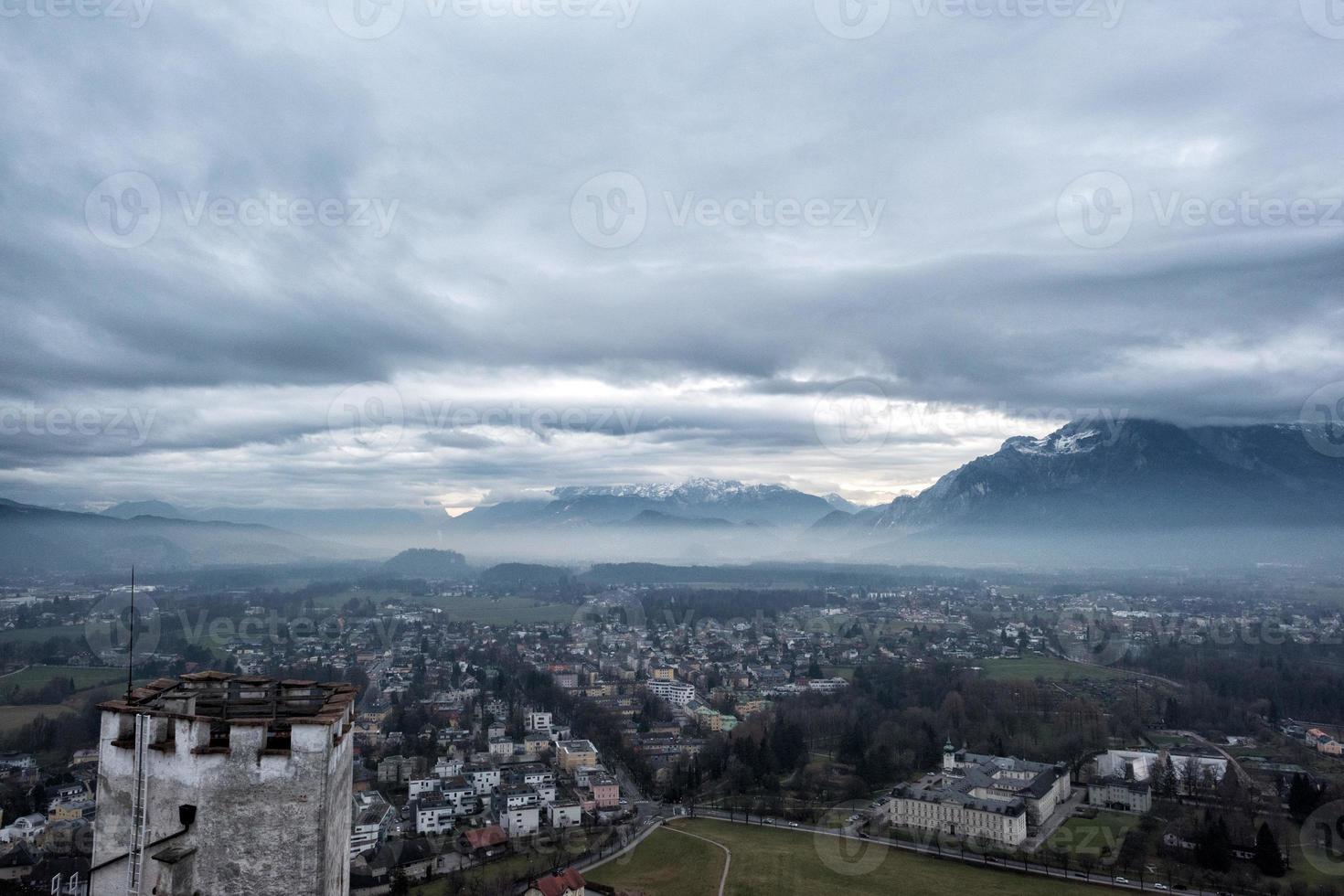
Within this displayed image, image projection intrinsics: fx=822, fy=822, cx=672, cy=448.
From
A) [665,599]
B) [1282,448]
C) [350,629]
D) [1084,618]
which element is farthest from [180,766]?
[1282,448]

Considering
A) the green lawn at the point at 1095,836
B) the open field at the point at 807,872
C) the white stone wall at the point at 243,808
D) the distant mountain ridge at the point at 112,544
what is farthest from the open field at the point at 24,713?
the distant mountain ridge at the point at 112,544

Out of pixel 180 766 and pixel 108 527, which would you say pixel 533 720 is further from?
pixel 108 527

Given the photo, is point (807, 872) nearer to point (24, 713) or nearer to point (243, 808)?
point (243, 808)

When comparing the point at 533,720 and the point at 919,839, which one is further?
the point at 533,720

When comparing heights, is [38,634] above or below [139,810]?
below

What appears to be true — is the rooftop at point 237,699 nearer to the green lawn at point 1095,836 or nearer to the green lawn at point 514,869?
the green lawn at point 514,869

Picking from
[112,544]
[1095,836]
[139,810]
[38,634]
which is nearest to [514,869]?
[1095,836]
